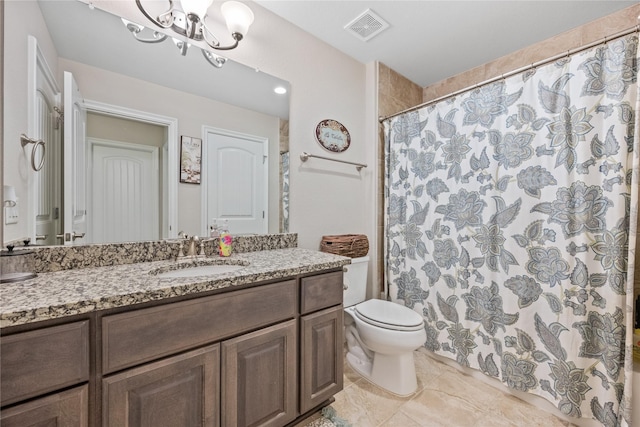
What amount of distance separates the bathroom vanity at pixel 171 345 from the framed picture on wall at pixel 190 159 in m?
0.45

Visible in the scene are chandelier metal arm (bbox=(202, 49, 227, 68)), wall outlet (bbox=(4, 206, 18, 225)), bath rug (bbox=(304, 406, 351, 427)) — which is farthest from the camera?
chandelier metal arm (bbox=(202, 49, 227, 68))

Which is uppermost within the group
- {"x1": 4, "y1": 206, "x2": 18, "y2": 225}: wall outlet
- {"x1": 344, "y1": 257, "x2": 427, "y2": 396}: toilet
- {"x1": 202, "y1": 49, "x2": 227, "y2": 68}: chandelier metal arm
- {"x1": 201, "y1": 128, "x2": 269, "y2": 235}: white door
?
{"x1": 202, "y1": 49, "x2": 227, "y2": 68}: chandelier metal arm

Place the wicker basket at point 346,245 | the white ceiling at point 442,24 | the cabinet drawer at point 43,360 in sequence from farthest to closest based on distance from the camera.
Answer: the wicker basket at point 346,245
the white ceiling at point 442,24
the cabinet drawer at point 43,360

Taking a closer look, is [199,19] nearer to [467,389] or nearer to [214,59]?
[214,59]

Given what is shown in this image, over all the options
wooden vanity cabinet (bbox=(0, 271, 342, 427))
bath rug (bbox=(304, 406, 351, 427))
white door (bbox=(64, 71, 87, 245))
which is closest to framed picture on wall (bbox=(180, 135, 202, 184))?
white door (bbox=(64, 71, 87, 245))

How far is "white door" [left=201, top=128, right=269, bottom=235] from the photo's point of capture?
4.92 ft

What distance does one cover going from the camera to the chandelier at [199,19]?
1.32 meters

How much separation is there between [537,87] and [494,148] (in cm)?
37

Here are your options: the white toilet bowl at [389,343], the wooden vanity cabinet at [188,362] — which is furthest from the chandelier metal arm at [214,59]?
the white toilet bowl at [389,343]

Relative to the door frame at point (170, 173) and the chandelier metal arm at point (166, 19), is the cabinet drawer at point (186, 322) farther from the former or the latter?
the chandelier metal arm at point (166, 19)

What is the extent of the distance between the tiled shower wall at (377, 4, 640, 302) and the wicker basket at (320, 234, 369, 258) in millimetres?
280

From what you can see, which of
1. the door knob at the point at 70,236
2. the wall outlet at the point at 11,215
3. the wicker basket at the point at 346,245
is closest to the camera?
the wall outlet at the point at 11,215

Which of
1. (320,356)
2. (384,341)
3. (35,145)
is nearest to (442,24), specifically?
(384,341)

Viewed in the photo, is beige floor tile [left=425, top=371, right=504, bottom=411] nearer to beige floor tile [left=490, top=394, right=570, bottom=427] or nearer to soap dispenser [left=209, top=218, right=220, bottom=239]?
beige floor tile [left=490, top=394, right=570, bottom=427]
